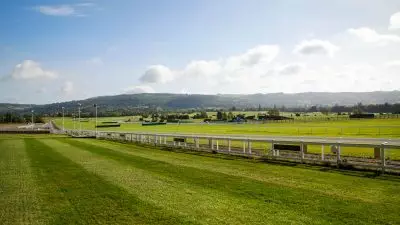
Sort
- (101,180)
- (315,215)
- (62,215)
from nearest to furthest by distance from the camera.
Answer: (315,215), (62,215), (101,180)

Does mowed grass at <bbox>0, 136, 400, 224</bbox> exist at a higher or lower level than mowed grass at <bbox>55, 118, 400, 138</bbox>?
higher

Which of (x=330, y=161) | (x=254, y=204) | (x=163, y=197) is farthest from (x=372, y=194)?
(x=330, y=161)

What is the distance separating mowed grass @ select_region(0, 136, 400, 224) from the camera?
10.4m

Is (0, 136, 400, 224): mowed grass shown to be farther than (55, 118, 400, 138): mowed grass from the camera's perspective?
No

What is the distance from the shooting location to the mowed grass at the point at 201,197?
409 inches

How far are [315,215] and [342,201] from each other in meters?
1.95

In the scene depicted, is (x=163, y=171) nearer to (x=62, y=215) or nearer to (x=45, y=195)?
(x=45, y=195)

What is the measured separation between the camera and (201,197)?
1286cm

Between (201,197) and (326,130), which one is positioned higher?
(201,197)

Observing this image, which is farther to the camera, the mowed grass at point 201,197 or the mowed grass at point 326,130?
the mowed grass at point 326,130

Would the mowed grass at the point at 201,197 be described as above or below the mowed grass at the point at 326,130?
above

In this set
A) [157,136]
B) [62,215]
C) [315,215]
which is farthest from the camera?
[157,136]

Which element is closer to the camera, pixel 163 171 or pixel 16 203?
pixel 16 203

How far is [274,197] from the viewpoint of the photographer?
12625 mm
